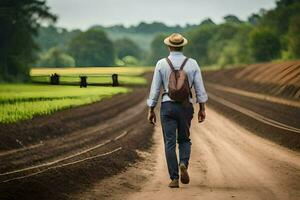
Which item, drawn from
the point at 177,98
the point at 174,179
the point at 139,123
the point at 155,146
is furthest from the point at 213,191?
the point at 139,123

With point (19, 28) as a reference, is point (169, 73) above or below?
below

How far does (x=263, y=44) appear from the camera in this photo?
95.9m

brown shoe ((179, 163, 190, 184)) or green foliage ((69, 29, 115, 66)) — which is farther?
green foliage ((69, 29, 115, 66))

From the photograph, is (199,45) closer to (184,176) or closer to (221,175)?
(221,175)

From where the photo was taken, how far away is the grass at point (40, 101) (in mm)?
22548

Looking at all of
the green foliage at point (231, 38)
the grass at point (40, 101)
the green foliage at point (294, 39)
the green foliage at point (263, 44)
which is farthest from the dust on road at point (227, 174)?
the green foliage at point (231, 38)

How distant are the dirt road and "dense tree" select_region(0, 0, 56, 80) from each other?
138 feet

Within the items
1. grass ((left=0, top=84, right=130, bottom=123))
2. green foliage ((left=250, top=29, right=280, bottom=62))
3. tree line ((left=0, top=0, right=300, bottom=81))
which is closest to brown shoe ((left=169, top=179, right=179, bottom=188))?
tree line ((left=0, top=0, right=300, bottom=81))

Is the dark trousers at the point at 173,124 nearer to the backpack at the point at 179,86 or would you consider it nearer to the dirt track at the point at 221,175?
the backpack at the point at 179,86

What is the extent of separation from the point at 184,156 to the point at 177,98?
3.16 ft

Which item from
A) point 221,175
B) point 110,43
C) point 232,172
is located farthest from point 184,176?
point 110,43

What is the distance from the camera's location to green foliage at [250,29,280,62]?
313 feet

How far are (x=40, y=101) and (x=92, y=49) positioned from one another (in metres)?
10.6

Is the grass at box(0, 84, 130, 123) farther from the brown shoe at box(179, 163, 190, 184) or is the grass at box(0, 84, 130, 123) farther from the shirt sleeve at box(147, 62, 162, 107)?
the brown shoe at box(179, 163, 190, 184)
